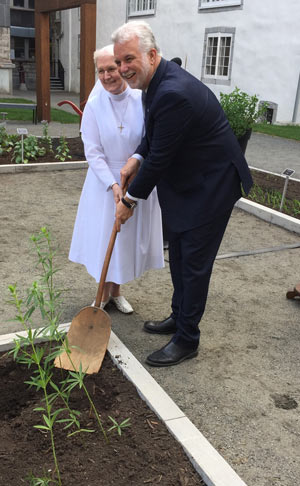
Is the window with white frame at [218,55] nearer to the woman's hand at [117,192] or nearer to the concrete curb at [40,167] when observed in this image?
the concrete curb at [40,167]

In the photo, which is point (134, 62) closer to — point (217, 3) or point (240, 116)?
point (240, 116)

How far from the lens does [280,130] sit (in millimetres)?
14852

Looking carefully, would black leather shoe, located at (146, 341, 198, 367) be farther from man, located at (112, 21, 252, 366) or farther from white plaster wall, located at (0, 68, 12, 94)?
white plaster wall, located at (0, 68, 12, 94)

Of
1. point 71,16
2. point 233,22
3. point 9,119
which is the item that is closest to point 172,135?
point 9,119

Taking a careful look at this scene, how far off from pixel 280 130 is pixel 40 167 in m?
8.85

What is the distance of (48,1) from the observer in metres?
12.3

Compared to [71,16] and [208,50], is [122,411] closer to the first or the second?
[208,50]

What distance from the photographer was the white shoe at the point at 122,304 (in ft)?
12.6

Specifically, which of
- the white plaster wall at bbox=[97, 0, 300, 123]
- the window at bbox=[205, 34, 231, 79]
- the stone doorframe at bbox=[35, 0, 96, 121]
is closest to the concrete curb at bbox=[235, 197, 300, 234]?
the stone doorframe at bbox=[35, 0, 96, 121]

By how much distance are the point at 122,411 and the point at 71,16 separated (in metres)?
29.9

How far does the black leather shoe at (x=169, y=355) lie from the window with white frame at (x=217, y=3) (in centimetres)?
1613

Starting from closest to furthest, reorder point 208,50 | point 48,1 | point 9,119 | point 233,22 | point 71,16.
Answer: point 48,1 < point 9,119 < point 233,22 < point 208,50 < point 71,16

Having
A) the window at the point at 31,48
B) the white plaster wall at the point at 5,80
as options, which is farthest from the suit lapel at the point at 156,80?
the window at the point at 31,48

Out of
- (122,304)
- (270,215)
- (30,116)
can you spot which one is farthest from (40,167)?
(30,116)
